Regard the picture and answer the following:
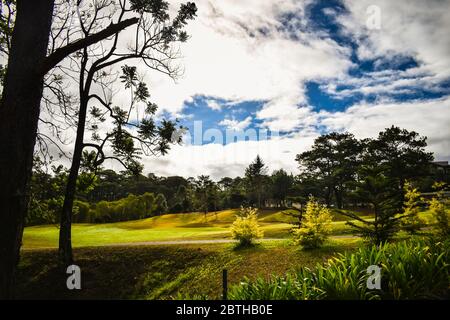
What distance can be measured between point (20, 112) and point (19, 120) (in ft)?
0.33

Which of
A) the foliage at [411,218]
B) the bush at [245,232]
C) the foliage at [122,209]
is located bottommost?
the foliage at [122,209]

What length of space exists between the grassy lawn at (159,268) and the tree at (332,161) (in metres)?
42.8

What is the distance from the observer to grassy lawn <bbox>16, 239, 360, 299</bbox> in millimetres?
11734

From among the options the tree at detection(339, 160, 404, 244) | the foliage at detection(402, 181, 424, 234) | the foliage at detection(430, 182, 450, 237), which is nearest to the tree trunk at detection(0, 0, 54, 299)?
the tree at detection(339, 160, 404, 244)

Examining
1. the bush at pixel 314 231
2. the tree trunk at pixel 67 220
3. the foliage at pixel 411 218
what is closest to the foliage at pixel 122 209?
the tree trunk at pixel 67 220

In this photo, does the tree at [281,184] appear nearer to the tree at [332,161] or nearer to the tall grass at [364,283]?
the tree at [332,161]

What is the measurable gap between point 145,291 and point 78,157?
21.6ft

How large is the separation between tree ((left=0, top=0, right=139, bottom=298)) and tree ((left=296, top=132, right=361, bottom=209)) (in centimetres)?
5425

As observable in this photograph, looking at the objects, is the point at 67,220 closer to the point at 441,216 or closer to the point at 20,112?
the point at 20,112

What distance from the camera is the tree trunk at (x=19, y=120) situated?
3146 mm

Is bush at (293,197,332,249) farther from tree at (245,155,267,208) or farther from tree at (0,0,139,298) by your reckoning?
tree at (245,155,267,208)

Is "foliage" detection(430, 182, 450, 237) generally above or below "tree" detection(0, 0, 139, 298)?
below
